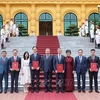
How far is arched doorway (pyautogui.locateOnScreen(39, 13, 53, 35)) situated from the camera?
3459 centimetres

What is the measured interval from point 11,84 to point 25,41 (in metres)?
8.93

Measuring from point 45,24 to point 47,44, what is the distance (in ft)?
63.8

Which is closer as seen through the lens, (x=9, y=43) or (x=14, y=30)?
(x=9, y=43)

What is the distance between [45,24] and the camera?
37.3 meters

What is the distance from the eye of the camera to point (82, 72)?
35.4ft

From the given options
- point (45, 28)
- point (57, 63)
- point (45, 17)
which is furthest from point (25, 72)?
point (45, 28)

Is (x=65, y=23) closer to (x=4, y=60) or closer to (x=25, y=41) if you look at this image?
(x=25, y=41)

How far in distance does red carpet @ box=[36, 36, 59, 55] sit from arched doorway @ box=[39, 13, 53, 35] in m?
14.4

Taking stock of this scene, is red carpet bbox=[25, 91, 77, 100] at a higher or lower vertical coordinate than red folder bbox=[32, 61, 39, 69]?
lower

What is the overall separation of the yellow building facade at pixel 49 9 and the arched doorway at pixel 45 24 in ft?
1.00

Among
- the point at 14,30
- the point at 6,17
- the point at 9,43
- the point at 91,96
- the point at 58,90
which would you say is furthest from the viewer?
the point at 6,17

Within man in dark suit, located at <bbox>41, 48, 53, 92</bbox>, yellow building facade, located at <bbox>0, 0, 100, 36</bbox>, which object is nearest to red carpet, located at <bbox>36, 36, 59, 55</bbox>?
man in dark suit, located at <bbox>41, 48, 53, 92</bbox>

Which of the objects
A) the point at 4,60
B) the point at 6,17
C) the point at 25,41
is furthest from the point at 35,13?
the point at 4,60

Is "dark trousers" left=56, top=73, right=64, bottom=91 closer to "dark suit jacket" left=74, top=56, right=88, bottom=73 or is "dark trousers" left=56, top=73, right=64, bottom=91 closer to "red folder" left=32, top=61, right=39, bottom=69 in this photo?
"dark suit jacket" left=74, top=56, right=88, bottom=73
